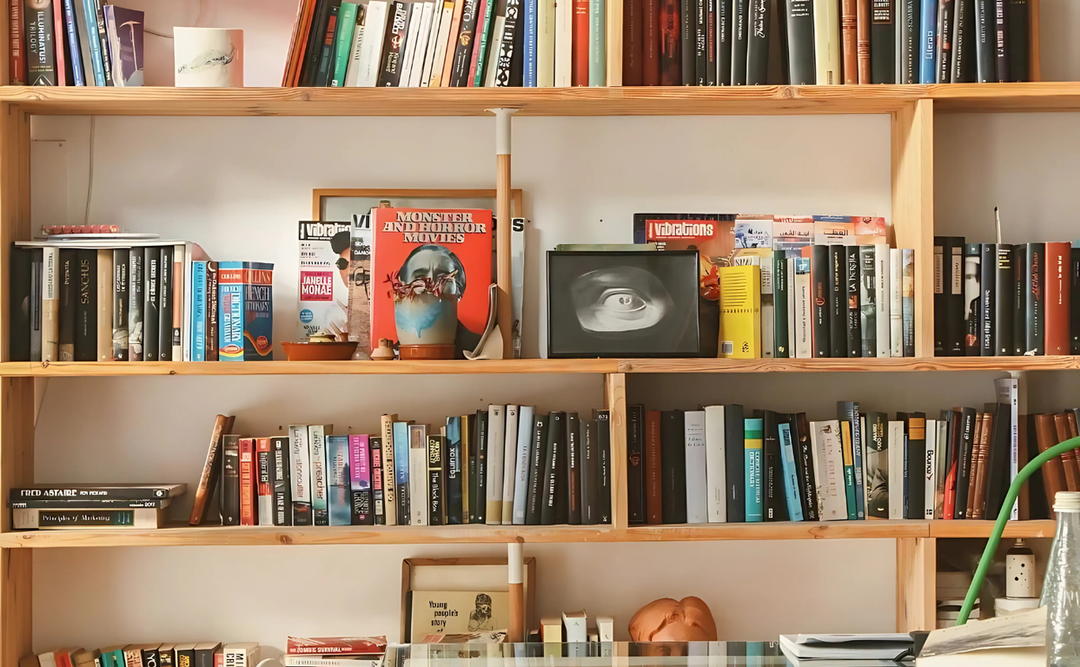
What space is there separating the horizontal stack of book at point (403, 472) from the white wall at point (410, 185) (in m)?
0.17

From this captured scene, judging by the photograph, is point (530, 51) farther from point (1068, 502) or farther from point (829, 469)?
point (1068, 502)

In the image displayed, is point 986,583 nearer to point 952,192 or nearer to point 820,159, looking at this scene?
point 952,192

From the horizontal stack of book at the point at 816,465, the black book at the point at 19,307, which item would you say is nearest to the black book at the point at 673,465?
the horizontal stack of book at the point at 816,465

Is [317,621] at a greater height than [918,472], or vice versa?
[918,472]

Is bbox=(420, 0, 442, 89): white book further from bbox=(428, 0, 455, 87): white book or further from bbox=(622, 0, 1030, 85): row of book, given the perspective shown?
bbox=(622, 0, 1030, 85): row of book

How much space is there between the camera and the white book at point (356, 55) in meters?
1.96

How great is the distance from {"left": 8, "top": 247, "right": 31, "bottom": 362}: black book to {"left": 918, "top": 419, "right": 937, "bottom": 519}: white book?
1.89m

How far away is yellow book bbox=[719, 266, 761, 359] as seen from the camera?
1.95 m

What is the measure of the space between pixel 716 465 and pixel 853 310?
432mm

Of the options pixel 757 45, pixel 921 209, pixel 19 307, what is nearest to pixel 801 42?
pixel 757 45

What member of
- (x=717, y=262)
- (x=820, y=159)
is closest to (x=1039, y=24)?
(x=820, y=159)

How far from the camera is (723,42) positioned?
6.43 feet

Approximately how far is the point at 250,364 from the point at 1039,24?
1893 mm

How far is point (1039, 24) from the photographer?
2.11 metres
